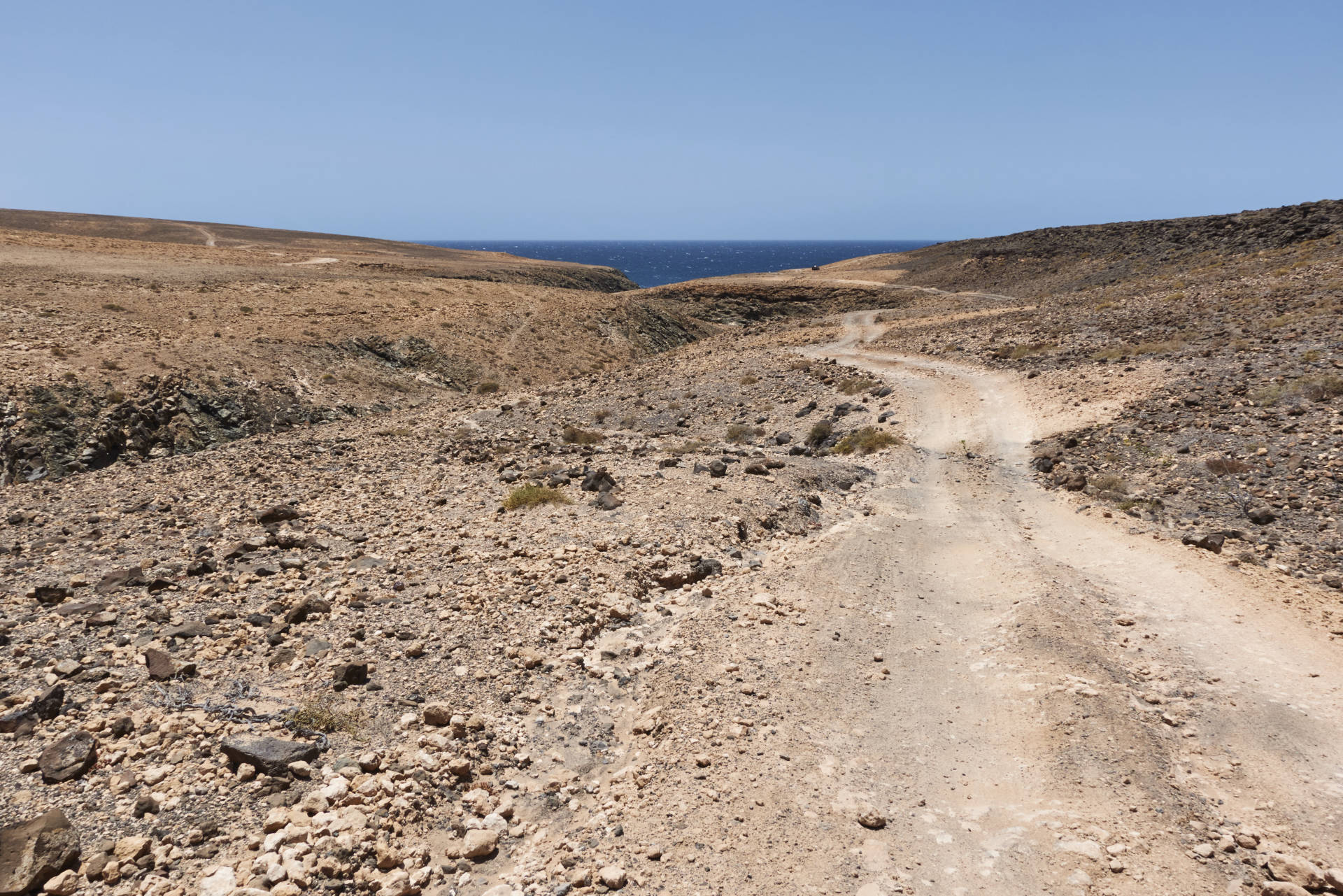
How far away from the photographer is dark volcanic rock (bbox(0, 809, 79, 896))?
17.4ft

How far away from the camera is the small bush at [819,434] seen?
72.7 ft

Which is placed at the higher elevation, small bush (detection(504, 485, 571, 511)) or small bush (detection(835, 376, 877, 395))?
small bush (detection(835, 376, 877, 395))

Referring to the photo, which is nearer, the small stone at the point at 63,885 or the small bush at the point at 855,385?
the small stone at the point at 63,885

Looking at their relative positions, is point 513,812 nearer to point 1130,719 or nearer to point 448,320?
point 1130,719

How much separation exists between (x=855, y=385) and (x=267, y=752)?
2412cm

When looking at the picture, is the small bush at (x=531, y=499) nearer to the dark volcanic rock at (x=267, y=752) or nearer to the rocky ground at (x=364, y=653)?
the rocky ground at (x=364, y=653)

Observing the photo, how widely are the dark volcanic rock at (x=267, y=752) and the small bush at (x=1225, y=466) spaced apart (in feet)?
57.7

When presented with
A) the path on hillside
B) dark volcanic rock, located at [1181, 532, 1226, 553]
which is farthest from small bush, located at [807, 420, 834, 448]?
dark volcanic rock, located at [1181, 532, 1226, 553]

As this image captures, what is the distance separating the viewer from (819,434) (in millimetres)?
22406

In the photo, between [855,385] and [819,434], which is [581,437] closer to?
[819,434]

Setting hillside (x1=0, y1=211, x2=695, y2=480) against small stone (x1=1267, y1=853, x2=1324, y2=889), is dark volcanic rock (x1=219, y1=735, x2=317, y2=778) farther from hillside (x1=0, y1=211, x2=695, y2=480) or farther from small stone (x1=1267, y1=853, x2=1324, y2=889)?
hillside (x1=0, y1=211, x2=695, y2=480)

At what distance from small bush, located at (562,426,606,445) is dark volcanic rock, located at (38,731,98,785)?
15.6 metres

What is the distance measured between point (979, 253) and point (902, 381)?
54.8 meters

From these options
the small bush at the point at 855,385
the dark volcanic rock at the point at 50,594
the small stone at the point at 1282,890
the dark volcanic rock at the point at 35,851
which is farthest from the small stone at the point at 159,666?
the small bush at the point at 855,385
